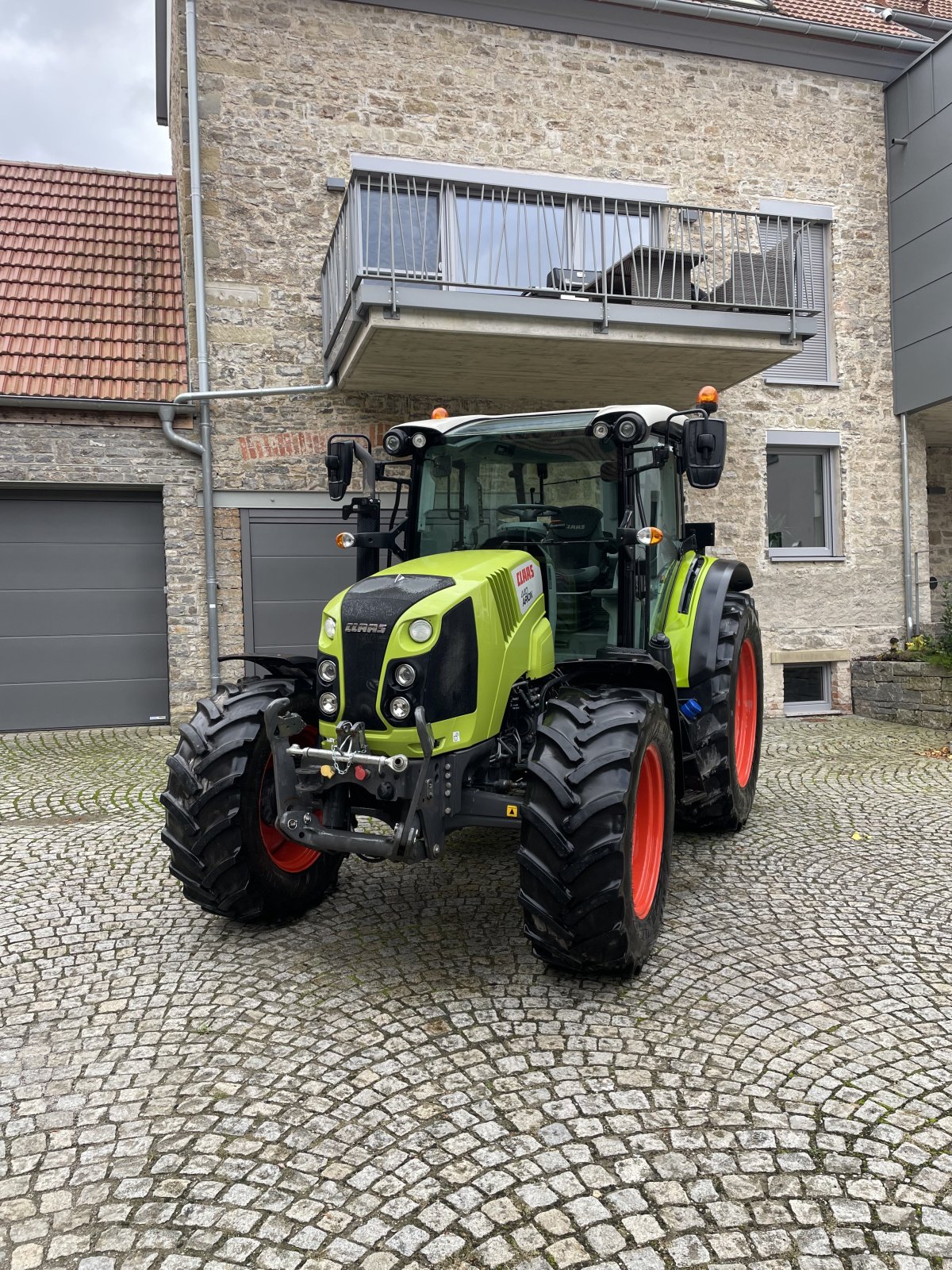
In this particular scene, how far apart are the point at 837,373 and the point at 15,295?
879 centimetres

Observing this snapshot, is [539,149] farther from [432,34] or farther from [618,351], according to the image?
[618,351]

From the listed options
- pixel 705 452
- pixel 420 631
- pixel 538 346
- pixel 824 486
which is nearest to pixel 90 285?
pixel 538 346

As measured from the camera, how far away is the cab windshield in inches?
163

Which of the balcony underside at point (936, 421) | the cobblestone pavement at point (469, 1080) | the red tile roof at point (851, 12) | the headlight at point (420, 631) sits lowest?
the cobblestone pavement at point (469, 1080)

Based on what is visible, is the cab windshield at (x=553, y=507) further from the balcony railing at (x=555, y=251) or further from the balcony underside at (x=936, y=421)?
the balcony underside at (x=936, y=421)

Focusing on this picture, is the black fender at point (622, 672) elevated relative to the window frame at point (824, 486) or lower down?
lower down

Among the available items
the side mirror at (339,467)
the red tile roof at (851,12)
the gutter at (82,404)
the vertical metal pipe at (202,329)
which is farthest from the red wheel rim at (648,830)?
the red tile roof at (851,12)

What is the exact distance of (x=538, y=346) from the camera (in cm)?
794

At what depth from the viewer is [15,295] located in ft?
29.1

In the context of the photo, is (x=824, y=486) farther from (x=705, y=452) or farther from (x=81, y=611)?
(x=81, y=611)

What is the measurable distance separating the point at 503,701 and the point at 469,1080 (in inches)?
54.3

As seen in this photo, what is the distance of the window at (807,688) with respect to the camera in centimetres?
1039

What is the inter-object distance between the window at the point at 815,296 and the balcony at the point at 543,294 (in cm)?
11

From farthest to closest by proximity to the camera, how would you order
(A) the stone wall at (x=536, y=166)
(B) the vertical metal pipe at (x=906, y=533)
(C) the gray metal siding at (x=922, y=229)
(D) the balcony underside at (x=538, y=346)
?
(B) the vertical metal pipe at (x=906, y=533) → (C) the gray metal siding at (x=922, y=229) → (A) the stone wall at (x=536, y=166) → (D) the balcony underside at (x=538, y=346)
